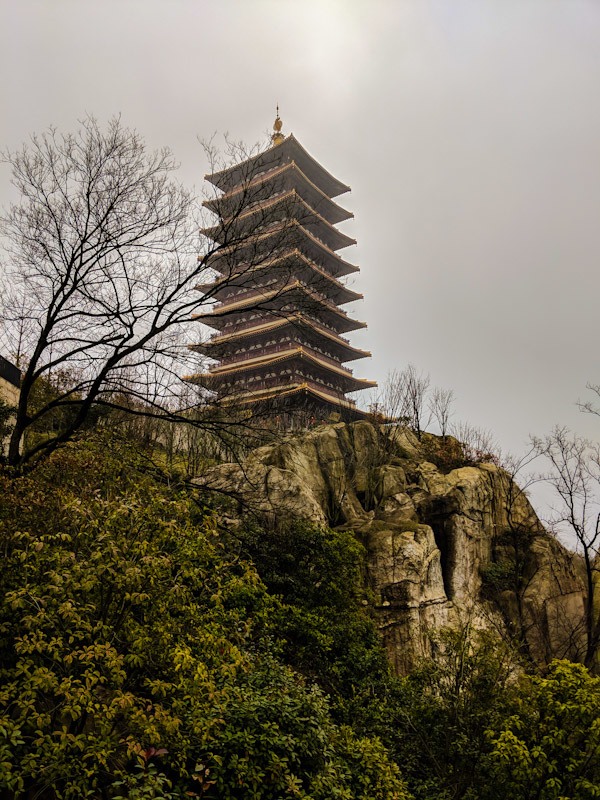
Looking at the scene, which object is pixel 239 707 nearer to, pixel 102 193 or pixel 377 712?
pixel 377 712

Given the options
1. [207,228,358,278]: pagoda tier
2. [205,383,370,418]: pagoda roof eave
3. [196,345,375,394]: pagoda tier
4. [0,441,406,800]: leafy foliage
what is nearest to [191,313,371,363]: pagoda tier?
[196,345,375,394]: pagoda tier

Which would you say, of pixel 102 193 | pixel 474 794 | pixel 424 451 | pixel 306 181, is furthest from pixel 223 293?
pixel 474 794

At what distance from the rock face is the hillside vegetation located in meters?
4.76

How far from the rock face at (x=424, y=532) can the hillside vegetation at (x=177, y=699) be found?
476cm

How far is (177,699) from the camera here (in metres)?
4.23

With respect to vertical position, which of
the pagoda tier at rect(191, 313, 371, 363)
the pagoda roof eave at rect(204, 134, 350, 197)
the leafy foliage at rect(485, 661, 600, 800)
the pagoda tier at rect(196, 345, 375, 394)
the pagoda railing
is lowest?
the leafy foliage at rect(485, 661, 600, 800)

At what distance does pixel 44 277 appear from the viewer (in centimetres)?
707

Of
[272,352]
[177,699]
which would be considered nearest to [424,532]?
[177,699]

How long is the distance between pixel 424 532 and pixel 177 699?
10.8 metres

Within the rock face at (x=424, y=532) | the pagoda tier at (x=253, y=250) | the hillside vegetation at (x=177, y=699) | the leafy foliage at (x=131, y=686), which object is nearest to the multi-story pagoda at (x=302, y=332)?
the rock face at (x=424, y=532)

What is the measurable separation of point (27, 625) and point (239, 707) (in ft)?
6.60

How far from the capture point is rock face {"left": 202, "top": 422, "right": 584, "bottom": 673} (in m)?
12.9

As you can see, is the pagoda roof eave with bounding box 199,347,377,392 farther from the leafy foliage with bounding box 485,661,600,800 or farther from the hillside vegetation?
the leafy foliage with bounding box 485,661,600,800

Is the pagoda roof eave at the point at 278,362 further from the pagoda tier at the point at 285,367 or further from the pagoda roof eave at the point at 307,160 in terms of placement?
the pagoda roof eave at the point at 307,160
